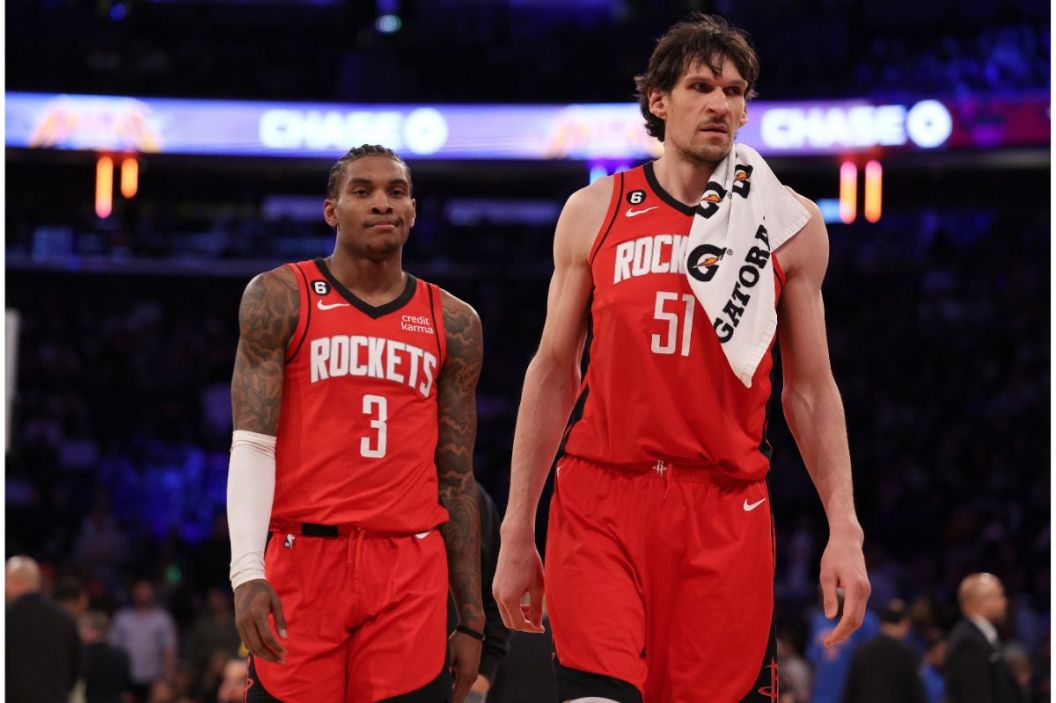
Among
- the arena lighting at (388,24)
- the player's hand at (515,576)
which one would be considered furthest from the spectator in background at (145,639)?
the arena lighting at (388,24)

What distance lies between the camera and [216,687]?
33.9 feet

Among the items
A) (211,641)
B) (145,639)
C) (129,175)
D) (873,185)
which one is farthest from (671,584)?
(129,175)

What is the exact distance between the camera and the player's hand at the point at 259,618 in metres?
3.81

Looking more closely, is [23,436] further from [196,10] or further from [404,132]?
[196,10]

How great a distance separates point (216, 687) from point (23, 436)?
9512mm

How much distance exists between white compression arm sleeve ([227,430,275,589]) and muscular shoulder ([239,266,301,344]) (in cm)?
29

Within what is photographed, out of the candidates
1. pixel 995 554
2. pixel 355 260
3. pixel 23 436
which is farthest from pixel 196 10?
pixel 355 260

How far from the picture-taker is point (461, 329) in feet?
14.5

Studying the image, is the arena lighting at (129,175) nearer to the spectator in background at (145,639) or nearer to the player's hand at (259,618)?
the spectator in background at (145,639)

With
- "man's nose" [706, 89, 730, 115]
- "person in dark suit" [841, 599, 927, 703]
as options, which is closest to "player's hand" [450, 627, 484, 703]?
"man's nose" [706, 89, 730, 115]

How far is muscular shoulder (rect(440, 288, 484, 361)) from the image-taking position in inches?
173

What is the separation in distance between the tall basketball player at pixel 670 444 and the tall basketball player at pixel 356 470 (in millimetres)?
487

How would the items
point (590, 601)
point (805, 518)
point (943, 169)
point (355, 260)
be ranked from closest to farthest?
point (590, 601), point (355, 260), point (805, 518), point (943, 169)

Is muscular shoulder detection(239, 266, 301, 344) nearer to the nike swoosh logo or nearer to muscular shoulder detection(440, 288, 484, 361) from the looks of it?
the nike swoosh logo
